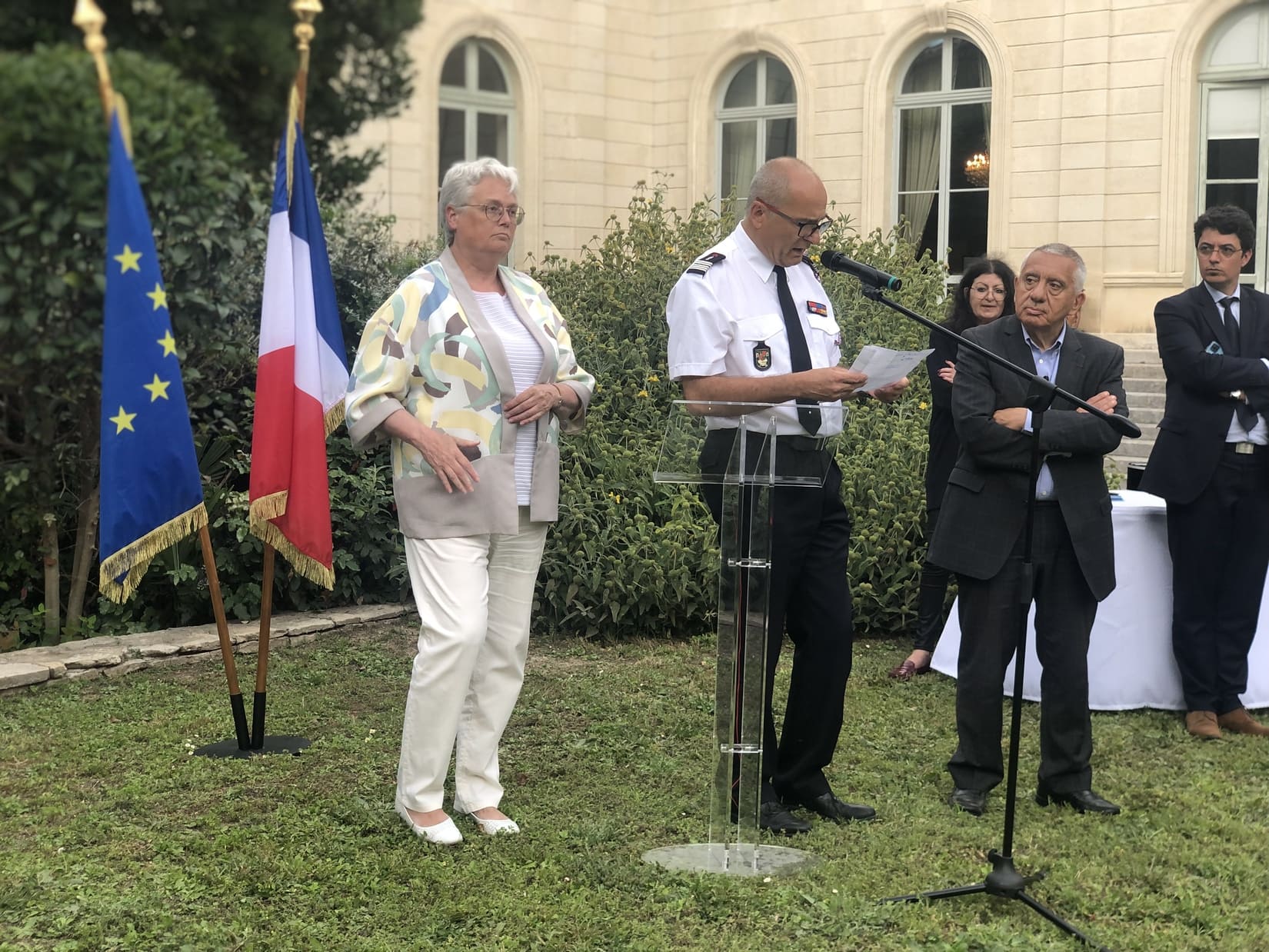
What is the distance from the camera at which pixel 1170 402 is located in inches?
225

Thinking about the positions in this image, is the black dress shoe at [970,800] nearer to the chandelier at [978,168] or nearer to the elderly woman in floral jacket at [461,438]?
the elderly woman in floral jacket at [461,438]

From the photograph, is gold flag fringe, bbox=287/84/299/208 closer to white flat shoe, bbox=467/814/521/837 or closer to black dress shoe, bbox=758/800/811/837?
white flat shoe, bbox=467/814/521/837

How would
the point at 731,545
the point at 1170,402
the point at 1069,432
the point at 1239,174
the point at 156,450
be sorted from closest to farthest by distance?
the point at 156,450, the point at 731,545, the point at 1069,432, the point at 1170,402, the point at 1239,174

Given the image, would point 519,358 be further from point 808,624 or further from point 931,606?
point 931,606

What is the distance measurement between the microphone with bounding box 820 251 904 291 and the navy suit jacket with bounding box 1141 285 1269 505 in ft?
7.58

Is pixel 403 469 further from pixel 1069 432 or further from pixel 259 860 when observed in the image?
pixel 1069 432

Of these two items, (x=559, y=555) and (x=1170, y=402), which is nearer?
(x=1170, y=402)

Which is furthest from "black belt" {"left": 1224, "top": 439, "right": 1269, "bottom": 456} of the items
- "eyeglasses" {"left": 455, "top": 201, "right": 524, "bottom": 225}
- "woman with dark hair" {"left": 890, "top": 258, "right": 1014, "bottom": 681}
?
"eyeglasses" {"left": 455, "top": 201, "right": 524, "bottom": 225}

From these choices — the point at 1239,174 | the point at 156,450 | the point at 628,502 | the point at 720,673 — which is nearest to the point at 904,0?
the point at 1239,174

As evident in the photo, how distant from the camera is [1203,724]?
18.6 ft

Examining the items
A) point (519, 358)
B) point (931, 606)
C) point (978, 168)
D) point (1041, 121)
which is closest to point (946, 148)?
point (978, 168)

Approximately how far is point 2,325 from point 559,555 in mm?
6319

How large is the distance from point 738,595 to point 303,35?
9.28 feet

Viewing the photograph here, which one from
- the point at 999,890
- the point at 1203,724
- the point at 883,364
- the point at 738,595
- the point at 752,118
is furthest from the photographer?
the point at 752,118
